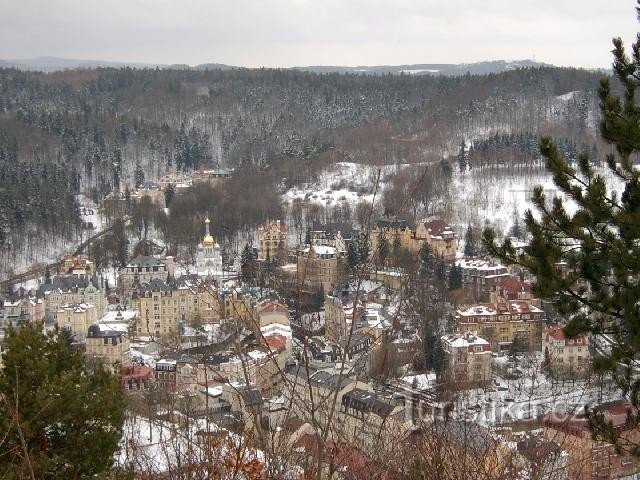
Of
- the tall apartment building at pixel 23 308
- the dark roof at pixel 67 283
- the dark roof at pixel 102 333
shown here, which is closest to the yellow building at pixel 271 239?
the dark roof at pixel 67 283

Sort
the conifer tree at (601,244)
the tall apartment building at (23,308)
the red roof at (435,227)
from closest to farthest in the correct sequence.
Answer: the conifer tree at (601,244) < the tall apartment building at (23,308) < the red roof at (435,227)

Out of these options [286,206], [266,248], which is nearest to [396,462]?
[266,248]

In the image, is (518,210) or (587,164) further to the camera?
(518,210)

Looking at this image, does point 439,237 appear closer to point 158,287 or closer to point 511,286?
point 511,286

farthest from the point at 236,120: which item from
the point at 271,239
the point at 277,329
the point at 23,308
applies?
the point at 277,329

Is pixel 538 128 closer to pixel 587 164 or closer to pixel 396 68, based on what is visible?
pixel 587 164

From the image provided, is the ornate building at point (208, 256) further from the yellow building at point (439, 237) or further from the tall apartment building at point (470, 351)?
the tall apartment building at point (470, 351)
